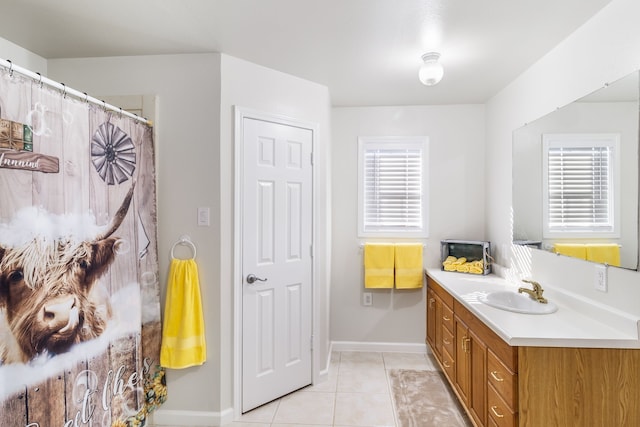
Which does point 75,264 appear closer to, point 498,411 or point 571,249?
point 498,411

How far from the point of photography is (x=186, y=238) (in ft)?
7.23

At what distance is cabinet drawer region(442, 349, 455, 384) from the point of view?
2.47m

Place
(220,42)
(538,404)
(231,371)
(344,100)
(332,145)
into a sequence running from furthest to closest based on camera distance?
(332,145) → (344,100) → (231,371) → (220,42) → (538,404)

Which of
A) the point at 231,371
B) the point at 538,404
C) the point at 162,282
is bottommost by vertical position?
the point at 231,371

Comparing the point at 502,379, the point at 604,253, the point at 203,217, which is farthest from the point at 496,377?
the point at 203,217

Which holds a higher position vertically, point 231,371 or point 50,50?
point 50,50

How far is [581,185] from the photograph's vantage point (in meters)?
1.91

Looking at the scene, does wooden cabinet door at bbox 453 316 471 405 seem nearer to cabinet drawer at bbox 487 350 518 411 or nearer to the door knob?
cabinet drawer at bbox 487 350 518 411

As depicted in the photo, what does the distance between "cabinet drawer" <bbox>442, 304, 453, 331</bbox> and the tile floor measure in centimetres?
57

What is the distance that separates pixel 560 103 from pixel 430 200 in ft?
4.64

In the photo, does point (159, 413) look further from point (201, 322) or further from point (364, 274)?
point (364, 274)

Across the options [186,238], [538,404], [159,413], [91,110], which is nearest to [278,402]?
[159,413]

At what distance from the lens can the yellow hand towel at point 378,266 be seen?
321 cm

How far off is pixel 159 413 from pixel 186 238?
1182 mm
